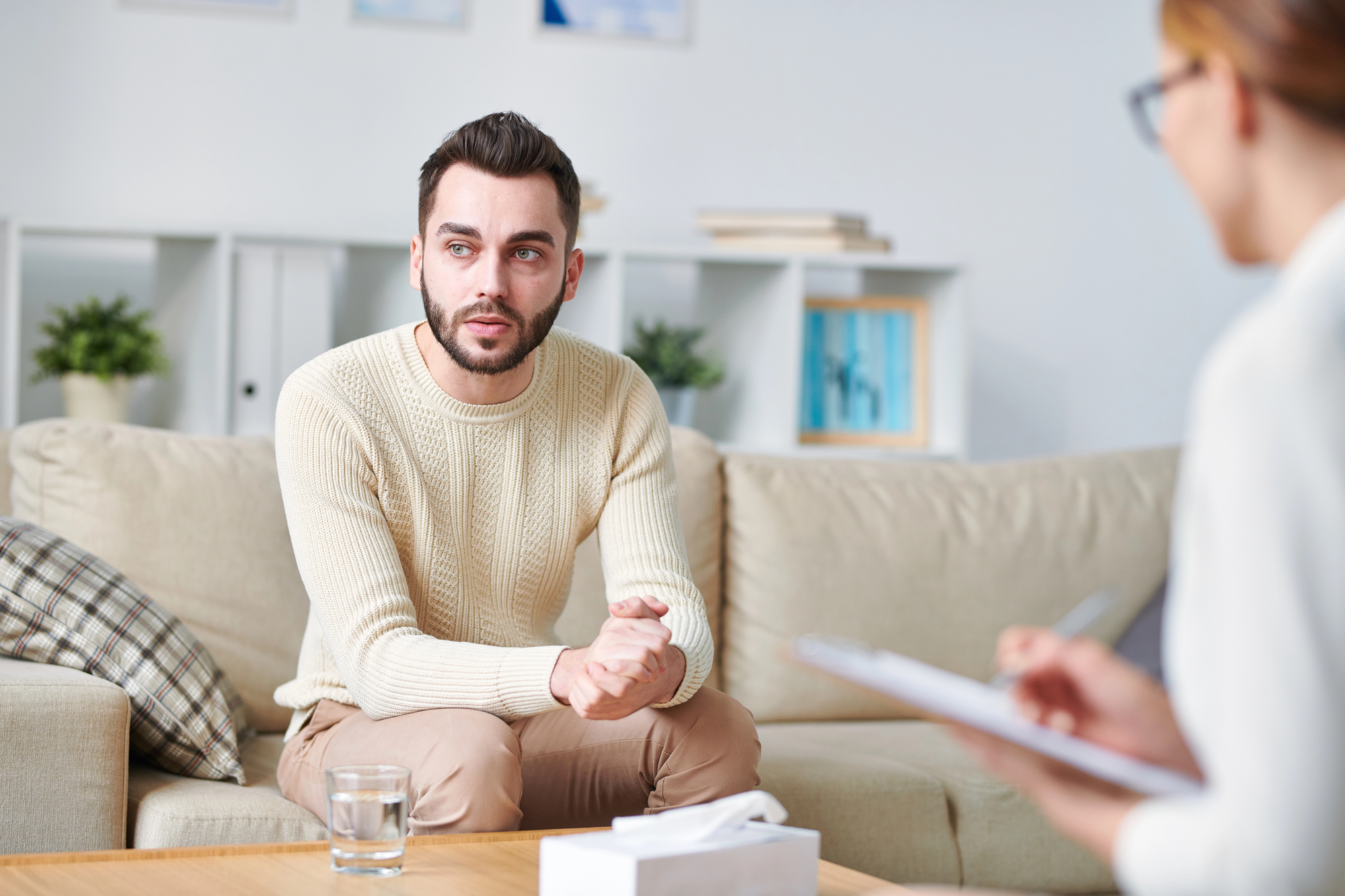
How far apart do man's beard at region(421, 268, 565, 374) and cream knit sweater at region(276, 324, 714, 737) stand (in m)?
0.06

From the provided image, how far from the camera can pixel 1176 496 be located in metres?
2.47

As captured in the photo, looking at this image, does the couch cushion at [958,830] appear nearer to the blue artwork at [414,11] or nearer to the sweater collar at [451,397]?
the sweater collar at [451,397]

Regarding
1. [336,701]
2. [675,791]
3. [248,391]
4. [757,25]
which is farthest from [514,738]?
[757,25]

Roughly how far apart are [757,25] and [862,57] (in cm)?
25

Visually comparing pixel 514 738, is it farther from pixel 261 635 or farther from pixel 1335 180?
pixel 1335 180

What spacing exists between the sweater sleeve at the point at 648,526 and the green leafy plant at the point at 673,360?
918 millimetres

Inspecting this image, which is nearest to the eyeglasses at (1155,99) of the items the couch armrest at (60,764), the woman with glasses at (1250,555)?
the woman with glasses at (1250,555)

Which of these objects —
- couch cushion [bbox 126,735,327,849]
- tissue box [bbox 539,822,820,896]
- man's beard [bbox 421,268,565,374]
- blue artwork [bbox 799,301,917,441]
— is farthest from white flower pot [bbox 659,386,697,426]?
tissue box [bbox 539,822,820,896]

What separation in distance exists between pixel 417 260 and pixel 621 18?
140 cm

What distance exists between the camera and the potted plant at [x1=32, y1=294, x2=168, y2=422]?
8.16 feet

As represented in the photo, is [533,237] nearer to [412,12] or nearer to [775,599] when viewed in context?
[775,599]

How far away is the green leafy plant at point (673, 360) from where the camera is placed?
2781 millimetres

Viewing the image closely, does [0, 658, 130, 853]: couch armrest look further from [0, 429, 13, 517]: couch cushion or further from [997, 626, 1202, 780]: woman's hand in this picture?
[997, 626, 1202, 780]: woman's hand

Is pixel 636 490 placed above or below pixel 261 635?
above
